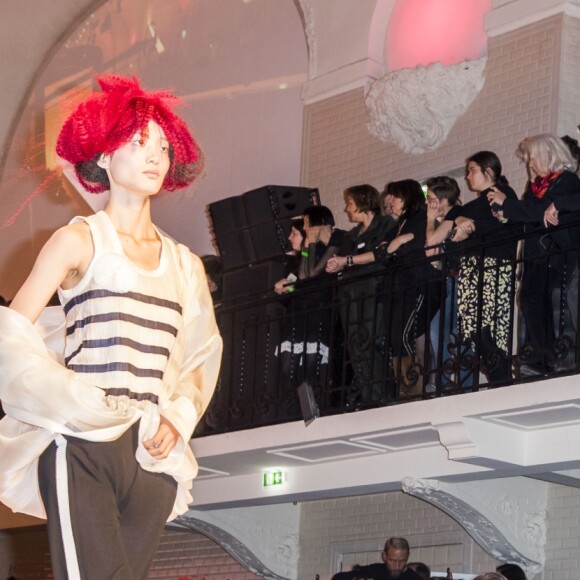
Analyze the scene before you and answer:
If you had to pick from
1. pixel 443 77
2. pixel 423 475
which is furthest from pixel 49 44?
pixel 423 475

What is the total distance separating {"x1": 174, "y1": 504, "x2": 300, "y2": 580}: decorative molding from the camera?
36.3 ft

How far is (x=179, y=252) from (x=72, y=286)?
1.13 feet

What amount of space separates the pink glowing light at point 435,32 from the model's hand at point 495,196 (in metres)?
3.12

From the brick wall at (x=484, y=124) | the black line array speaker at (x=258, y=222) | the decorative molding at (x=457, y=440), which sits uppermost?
the brick wall at (x=484, y=124)

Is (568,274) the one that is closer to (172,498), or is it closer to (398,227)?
(398,227)

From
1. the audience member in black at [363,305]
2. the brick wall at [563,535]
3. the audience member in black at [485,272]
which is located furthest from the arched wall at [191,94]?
the brick wall at [563,535]

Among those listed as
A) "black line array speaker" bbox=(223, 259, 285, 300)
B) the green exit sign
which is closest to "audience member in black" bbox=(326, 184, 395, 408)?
"black line array speaker" bbox=(223, 259, 285, 300)

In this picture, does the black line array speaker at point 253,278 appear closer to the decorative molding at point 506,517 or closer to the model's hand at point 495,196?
the decorative molding at point 506,517

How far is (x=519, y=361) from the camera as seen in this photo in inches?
303

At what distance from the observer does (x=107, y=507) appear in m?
3.01

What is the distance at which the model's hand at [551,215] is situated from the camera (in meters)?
7.55

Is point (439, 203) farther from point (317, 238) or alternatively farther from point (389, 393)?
point (389, 393)

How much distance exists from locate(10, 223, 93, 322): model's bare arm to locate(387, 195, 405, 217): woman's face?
5.74 m

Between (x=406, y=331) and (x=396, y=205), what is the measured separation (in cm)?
91
